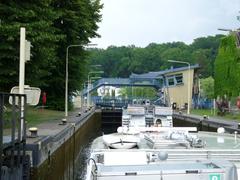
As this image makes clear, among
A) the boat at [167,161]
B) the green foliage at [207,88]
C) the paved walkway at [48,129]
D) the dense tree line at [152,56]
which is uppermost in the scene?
the dense tree line at [152,56]

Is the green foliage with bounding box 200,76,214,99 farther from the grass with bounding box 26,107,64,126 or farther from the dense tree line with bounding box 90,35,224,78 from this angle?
the grass with bounding box 26,107,64,126

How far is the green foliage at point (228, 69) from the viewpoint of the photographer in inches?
2341

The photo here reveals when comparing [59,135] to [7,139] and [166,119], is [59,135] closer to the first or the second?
[7,139]

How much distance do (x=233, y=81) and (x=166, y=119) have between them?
20299 millimetres

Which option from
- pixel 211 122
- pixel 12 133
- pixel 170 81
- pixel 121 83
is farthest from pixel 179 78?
pixel 12 133

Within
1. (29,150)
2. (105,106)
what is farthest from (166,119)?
(105,106)

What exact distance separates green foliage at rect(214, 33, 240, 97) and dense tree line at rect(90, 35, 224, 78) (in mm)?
94755

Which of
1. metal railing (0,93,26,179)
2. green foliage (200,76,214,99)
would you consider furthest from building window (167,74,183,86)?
metal railing (0,93,26,179)

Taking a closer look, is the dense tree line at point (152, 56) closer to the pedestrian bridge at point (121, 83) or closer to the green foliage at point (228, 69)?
the pedestrian bridge at point (121, 83)

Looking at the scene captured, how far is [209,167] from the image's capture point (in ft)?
25.2

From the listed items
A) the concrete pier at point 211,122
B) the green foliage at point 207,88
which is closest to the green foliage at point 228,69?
the concrete pier at point 211,122

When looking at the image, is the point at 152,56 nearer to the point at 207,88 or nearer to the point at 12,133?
the point at 207,88

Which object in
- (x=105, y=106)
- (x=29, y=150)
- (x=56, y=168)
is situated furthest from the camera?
(x=105, y=106)

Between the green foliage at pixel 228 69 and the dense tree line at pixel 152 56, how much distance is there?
311 feet
